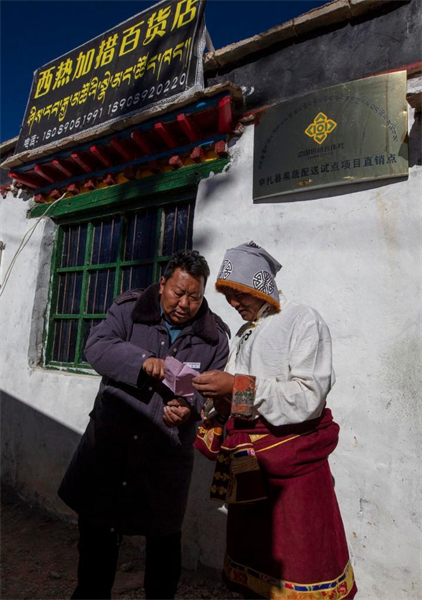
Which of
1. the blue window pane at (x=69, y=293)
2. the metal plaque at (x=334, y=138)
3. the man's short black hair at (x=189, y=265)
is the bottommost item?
the man's short black hair at (x=189, y=265)

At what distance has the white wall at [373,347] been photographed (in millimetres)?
2504

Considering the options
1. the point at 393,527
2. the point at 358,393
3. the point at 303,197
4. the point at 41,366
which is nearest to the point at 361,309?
the point at 358,393

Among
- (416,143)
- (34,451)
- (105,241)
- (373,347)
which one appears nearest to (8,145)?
(105,241)

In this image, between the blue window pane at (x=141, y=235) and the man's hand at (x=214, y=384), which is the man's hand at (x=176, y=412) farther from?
the blue window pane at (x=141, y=235)

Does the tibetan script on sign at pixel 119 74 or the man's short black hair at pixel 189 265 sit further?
the tibetan script on sign at pixel 119 74

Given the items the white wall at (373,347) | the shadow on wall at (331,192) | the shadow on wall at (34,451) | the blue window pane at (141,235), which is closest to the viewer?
the white wall at (373,347)

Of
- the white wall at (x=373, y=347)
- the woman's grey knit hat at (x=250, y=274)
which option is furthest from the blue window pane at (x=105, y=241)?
the woman's grey knit hat at (x=250, y=274)

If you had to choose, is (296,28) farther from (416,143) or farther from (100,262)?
(100,262)

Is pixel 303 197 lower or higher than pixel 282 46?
lower

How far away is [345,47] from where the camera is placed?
3070 mm

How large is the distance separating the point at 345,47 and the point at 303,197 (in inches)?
42.6

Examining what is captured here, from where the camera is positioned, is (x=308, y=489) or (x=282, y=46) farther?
(x=282, y=46)

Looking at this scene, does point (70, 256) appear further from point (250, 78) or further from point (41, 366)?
point (250, 78)

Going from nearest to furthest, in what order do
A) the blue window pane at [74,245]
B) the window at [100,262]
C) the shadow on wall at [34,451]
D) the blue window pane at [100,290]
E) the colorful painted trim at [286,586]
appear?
the colorful painted trim at [286,586], the window at [100,262], the shadow on wall at [34,451], the blue window pane at [100,290], the blue window pane at [74,245]
